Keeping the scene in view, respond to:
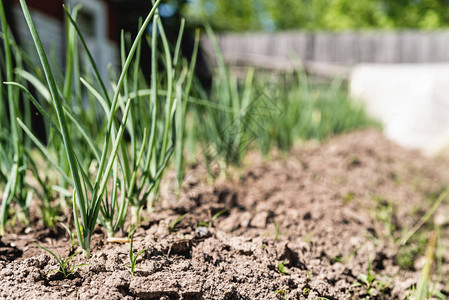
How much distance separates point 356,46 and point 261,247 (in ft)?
29.8

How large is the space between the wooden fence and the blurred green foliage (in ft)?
8.54

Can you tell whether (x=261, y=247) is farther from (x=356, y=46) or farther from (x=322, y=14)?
(x=322, y=14)

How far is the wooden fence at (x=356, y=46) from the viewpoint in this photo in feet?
28.5

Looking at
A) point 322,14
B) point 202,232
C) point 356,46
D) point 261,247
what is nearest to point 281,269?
point 261,247

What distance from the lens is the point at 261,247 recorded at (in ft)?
2.91

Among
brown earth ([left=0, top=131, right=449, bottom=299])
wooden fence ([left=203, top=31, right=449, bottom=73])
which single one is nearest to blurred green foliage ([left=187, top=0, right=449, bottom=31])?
wooden fence ([left=203, top=31, right=449, bottom=73])

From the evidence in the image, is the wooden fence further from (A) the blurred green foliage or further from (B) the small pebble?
(B) the small pebble

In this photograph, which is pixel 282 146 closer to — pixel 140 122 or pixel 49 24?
pixel 140 122

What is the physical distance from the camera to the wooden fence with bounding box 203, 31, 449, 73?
28.5 feet

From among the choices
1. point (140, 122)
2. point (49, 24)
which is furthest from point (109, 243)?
point (49, 24)

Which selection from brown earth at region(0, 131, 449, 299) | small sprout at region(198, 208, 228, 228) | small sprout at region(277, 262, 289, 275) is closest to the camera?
brown earth at region(0, 131, 449, 299)

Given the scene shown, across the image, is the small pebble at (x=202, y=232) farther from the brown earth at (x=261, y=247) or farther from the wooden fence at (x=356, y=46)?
the wooden fence at (x=356, y=46)

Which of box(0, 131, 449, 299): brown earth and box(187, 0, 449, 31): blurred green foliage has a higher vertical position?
box(187, 0, 449, 31): blurred green foliage

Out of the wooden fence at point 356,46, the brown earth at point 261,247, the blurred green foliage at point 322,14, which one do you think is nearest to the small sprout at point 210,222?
the brown earth at point 261,247
